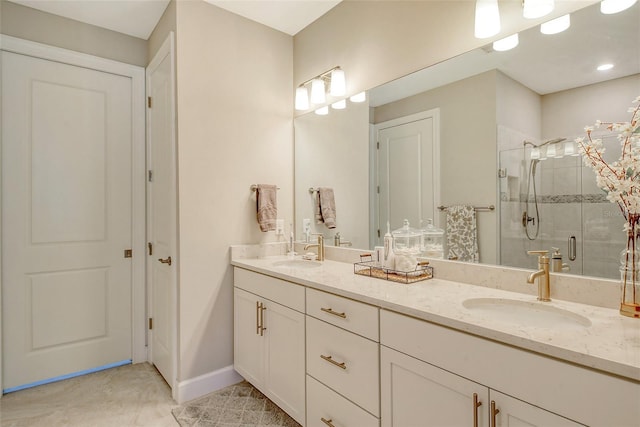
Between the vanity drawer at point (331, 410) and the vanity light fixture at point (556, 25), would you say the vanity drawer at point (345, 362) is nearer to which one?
the vanity drawer at point (331, 410)

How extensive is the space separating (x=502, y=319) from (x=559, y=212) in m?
0.47

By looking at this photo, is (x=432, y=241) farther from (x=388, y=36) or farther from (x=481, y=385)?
(x=388, y=36)

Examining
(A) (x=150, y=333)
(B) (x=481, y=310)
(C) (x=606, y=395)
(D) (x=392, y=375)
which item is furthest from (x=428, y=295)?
(A) (x=150, y=333)

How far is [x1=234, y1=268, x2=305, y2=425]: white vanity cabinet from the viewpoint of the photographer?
1.70 meters

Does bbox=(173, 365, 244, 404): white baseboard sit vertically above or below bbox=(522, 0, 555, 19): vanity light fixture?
below

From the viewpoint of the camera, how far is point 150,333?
2.62 meters

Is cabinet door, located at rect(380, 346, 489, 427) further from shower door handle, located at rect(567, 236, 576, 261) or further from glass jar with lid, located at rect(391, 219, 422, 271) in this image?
shower door handle, located at rect(567, 236, 576, 261)

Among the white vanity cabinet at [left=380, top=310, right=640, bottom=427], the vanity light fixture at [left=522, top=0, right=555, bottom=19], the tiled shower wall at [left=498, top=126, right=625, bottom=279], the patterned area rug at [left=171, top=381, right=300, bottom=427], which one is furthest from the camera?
the patterned area rug at [left=171, top=381, right=300, bottom=427]

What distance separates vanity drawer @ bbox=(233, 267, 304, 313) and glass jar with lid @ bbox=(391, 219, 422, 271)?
508 mm

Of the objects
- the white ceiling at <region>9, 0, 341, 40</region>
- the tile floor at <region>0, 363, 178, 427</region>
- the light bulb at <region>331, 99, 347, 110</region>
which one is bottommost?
the tile floor at <region>0, 363, 178, 427</region>

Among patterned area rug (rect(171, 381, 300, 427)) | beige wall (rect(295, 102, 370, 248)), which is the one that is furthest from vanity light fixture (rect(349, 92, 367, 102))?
patterned area rug (rect(171, 381, 300, 427))

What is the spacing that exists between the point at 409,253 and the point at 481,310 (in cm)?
44

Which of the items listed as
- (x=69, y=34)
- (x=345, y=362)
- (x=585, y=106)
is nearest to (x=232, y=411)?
(x=345, y=362)

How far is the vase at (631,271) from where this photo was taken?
1062mm
